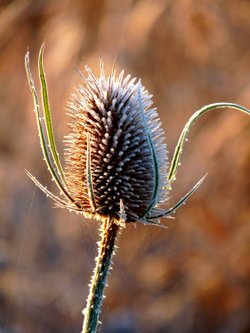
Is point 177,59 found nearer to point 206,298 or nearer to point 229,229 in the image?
point 229,229

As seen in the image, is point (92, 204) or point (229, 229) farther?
point (229, 229)

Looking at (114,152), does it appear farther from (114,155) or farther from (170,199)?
(170,199)

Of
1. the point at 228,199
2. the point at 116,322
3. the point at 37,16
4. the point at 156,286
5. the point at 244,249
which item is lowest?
the point at 116,322

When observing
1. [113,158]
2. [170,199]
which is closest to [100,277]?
[113,158]

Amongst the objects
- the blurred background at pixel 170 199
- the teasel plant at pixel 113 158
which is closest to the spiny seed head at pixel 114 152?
the teasel plant at pixel 113 158

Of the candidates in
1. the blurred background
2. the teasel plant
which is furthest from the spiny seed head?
the blurred background

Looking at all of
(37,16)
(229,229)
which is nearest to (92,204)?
(229,229)

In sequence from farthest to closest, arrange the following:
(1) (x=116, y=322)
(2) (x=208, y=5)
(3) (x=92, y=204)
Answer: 1. (1) (x=116, y=322)
2. (2) (x=208, y=5)
3. (3) (x=92, y=204)
